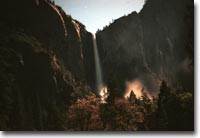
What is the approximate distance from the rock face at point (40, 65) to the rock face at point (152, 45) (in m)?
0.31

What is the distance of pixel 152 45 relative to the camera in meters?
5.15

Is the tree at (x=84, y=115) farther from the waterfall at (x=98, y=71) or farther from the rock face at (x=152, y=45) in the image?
the rock face at (x=152, y=45)

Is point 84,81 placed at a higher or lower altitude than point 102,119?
higher

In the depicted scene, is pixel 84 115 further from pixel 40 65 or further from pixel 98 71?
pixel 40 65

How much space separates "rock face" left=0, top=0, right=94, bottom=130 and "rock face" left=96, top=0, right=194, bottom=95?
31 centimetres

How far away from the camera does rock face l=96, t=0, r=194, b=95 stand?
4984 mm

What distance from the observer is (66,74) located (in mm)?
5309

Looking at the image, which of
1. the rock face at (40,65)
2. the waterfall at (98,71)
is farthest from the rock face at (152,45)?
the rock face at (40,65)

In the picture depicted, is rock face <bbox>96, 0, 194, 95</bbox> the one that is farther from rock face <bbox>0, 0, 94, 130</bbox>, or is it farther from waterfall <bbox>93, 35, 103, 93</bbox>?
rock face <bbox>0, 0, 94, 130</bbox>

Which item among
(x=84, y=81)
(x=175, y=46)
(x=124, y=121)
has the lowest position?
(x=124, y=121)

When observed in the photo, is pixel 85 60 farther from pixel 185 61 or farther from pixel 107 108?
pixel 185 61

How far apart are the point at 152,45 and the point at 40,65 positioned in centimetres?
155

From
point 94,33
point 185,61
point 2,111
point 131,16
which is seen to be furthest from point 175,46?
point 2,111

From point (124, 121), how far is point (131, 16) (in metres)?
1.41
